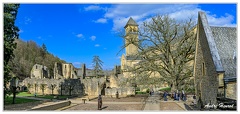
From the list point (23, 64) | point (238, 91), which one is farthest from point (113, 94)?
point (23, 64)

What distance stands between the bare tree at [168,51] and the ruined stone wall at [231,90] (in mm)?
11821

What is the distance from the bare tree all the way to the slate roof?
8907 millimetres

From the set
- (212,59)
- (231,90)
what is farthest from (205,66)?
(231,90)

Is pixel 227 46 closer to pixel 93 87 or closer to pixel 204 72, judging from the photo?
pixel 204 72

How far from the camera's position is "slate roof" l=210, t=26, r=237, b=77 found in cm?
1445

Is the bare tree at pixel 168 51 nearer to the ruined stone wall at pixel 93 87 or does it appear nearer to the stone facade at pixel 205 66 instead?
the stone facade at pixel 205 66

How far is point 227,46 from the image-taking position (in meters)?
16.0

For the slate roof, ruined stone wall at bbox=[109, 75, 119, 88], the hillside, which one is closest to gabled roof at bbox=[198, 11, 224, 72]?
the slate roof

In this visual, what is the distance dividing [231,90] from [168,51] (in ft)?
44.1

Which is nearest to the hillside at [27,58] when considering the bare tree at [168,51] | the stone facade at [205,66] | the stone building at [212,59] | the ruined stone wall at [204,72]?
the bare tree at [168,51]

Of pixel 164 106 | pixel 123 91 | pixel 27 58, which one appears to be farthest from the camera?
pixel 27 58

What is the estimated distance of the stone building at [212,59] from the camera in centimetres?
1431

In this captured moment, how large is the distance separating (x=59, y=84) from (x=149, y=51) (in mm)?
21141

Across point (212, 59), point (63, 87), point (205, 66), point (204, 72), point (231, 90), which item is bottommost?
point (63, 87)
